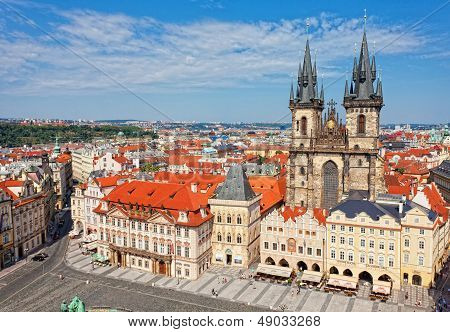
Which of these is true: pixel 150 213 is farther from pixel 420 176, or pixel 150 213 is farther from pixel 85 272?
pixel 420 176

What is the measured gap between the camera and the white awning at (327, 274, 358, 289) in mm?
48625

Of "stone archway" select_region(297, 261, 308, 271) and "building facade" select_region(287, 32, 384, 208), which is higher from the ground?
"building facade" select_region(287, 32, 384, 208)

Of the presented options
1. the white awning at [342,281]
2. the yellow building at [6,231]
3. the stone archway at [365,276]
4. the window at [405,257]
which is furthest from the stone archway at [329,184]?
the yellow building at [6,231]

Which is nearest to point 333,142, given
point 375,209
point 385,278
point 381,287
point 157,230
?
point 375,209

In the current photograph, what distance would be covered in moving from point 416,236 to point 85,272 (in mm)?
41114

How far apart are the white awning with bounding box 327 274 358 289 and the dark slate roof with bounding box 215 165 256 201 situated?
14.6 metres

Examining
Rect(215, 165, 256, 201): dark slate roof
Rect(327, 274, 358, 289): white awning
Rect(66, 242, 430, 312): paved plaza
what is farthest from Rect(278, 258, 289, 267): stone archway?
Rect(215, 165, 256, 201): dark slate roof

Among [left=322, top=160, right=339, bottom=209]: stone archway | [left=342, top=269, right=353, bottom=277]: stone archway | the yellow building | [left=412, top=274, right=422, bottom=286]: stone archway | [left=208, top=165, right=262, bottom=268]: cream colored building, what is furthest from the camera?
[left=322, top=160, right=339, bottom=209]: stone archway

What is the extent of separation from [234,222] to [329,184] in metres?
21.2

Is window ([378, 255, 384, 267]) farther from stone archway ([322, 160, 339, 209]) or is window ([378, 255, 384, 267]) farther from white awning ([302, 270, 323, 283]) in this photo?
stone archway ([322, 160, 339, 209])

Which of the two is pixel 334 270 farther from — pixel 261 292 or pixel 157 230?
pixel 157 230

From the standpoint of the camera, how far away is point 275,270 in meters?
53.2

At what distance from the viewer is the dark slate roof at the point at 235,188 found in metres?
56.9

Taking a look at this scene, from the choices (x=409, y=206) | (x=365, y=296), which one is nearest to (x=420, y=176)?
(x=409, y=206)
